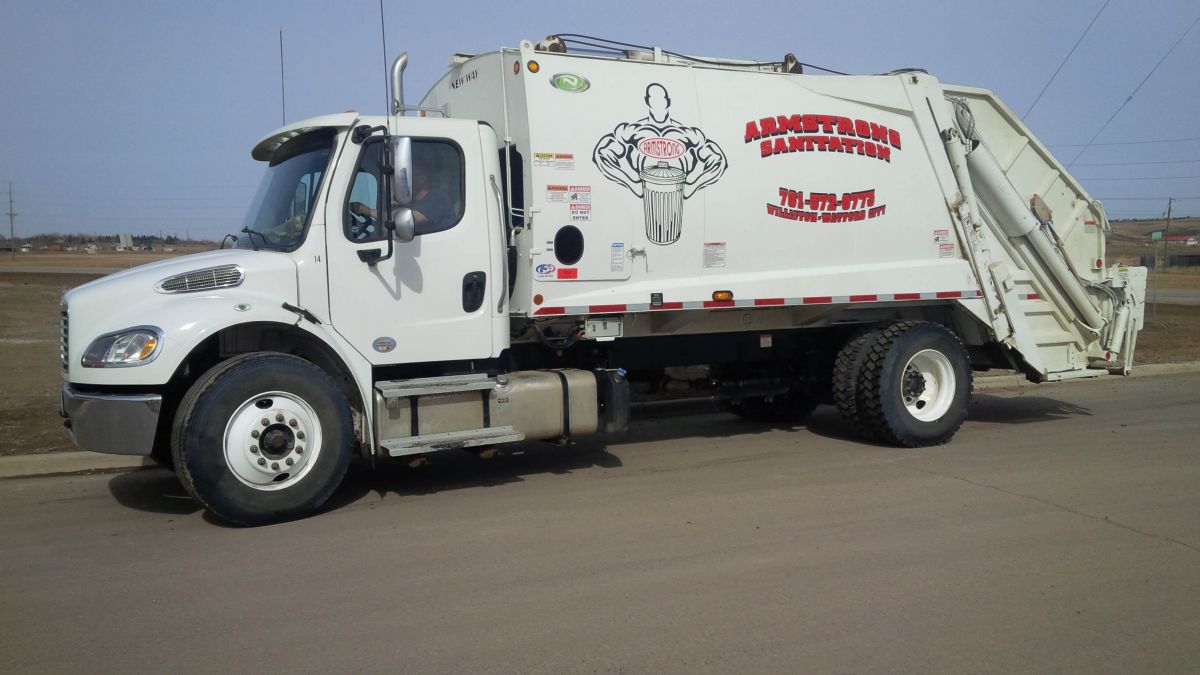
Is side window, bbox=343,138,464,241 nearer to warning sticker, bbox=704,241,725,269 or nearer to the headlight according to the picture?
the headlight

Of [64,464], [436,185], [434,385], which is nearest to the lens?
[434,385]

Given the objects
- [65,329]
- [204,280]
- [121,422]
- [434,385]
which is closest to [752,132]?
[434,385]

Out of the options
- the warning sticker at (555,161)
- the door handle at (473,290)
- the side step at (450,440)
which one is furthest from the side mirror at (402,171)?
the side step at (450,440)

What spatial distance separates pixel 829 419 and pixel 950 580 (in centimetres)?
574

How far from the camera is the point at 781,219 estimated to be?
823cm

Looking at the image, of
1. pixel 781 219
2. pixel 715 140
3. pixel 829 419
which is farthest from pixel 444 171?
→ pixel 829 419

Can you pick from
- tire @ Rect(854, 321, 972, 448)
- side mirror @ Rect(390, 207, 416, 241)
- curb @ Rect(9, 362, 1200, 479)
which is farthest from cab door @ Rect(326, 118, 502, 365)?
tire @ Rect(854, 321, 972, 448)

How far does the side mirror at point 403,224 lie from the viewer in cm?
643

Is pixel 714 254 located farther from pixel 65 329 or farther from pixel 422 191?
pixel 65 329

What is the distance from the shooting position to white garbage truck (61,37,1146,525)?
20.5ft

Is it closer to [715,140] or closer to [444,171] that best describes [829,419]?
[715,140]

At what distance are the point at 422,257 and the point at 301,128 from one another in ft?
4.33

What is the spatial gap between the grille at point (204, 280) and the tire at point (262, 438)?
20.4 inches

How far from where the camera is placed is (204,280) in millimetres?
6258
